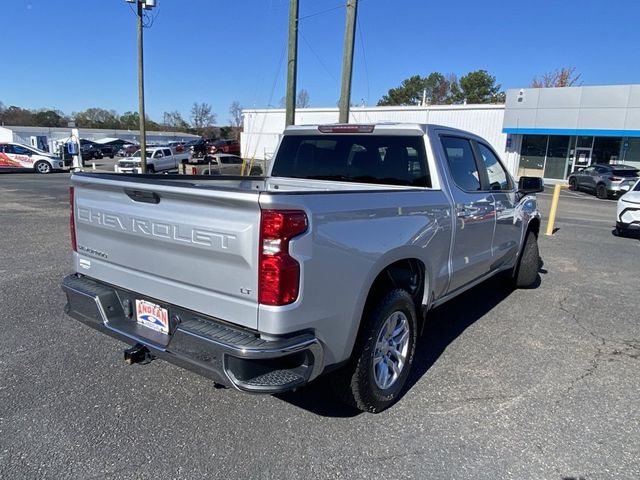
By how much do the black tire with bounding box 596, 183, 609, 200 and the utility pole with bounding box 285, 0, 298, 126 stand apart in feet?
55.0

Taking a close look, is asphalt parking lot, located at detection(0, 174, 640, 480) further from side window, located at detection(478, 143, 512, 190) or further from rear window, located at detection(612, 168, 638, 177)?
rear window, located at detection(612, 168, 638, 177)

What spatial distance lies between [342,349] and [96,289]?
5.60 ft

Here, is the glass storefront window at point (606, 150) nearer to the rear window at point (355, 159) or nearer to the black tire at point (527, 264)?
the black tire at point (527, 264)

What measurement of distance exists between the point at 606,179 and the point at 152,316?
78.9 ft

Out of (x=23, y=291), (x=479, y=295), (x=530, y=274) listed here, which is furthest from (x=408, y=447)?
(x=23, y=291)

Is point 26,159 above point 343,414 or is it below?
above

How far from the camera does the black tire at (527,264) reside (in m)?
6.02

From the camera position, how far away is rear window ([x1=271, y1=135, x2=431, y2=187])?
3.98 m

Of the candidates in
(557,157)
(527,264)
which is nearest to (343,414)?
(527,264)

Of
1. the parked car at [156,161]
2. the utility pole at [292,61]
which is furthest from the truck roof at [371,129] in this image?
the parked car at [156,161]

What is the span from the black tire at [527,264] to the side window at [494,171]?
3.74ft

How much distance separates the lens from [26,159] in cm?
2944

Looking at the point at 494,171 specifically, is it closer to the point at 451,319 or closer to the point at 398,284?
the point at 451,319

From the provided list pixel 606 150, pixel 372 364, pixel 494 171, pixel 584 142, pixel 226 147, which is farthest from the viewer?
pixel 226 147
